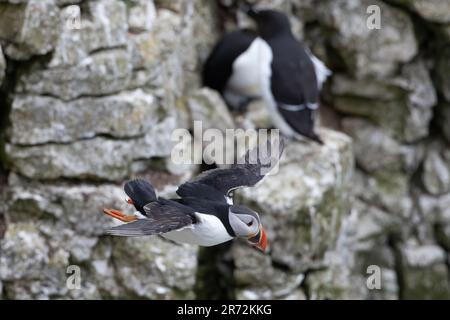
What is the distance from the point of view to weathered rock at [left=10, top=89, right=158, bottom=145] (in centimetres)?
630

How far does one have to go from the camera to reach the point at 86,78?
635cm

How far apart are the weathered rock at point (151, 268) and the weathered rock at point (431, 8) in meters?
3.61

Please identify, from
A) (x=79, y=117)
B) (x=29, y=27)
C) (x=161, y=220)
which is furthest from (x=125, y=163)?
(x=161, y=220)

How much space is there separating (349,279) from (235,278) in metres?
1.19

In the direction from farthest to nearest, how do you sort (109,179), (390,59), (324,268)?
(390,59), (324,268), (109,179)

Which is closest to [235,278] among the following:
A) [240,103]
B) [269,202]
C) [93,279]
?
[269,202]

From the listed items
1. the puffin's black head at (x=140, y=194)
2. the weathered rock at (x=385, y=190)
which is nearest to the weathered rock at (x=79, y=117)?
the puffin's black head at (x=140, y=194)

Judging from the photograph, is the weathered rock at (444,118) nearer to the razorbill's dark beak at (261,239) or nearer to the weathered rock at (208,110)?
the weathered rock at (208,110)

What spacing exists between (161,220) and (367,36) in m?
5.19

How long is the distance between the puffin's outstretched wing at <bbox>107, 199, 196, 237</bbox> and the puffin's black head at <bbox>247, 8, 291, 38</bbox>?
3.30 meters

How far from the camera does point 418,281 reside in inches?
367

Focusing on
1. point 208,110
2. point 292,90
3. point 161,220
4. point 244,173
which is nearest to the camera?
point 161,220

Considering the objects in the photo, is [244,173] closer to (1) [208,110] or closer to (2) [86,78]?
(2) [86,78]

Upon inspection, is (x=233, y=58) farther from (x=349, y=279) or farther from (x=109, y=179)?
(x=349, y=279)
